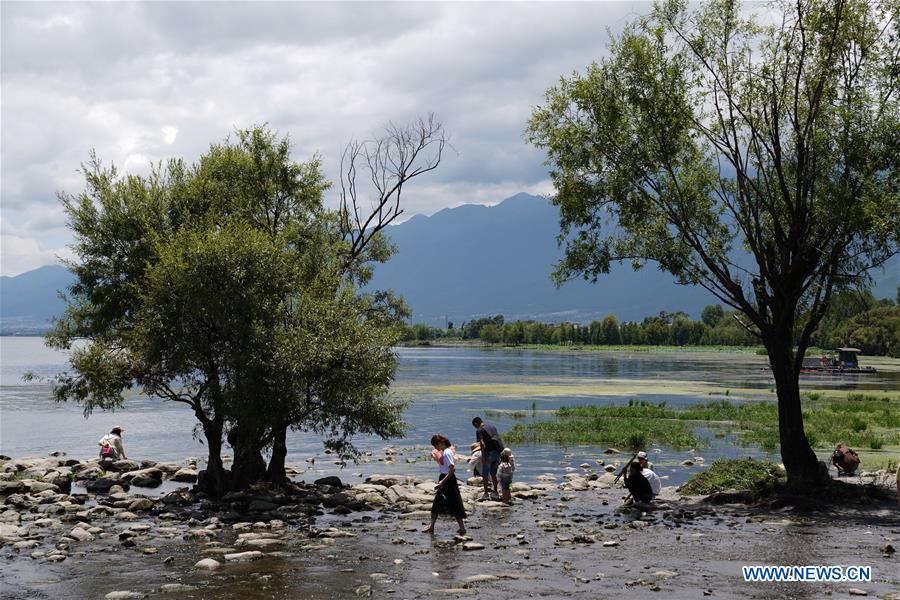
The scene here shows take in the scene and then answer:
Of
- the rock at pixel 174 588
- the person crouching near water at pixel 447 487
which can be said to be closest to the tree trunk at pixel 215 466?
the person crouching near water at pixel 447 487

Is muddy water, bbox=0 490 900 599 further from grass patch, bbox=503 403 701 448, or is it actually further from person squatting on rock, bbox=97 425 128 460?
grass patch, bbox=503 403 701 448

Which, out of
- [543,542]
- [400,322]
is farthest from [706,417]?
[543,542]

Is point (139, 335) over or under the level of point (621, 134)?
under

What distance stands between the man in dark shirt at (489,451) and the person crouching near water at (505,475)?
1.03 ft

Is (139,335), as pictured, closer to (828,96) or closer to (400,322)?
(400,322)

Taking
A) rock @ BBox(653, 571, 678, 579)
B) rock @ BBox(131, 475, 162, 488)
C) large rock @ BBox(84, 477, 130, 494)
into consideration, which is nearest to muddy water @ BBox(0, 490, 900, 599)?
rock @ BBox(653, 571, 678, 579)

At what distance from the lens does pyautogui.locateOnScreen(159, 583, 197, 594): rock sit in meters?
17.4

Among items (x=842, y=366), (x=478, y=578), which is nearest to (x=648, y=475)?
(x=478, y=578)

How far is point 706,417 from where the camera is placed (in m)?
58.7

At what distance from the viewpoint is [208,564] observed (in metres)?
19.6

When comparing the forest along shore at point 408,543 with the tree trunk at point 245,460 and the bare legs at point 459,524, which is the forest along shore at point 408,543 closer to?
the bare legs at point 459,524

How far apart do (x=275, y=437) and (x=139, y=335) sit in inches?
235

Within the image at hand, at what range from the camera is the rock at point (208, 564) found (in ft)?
63.9

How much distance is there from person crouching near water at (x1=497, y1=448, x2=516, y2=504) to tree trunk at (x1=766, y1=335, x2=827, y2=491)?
29.4 ft
